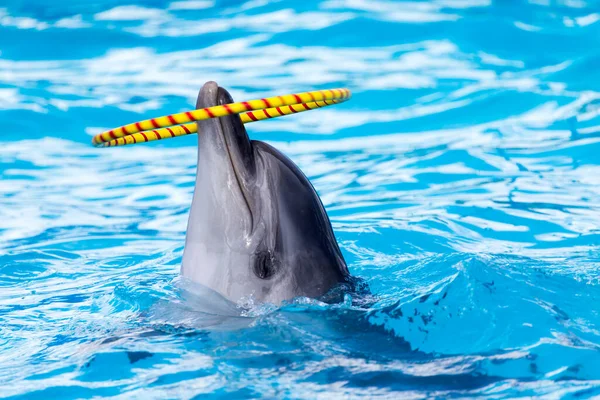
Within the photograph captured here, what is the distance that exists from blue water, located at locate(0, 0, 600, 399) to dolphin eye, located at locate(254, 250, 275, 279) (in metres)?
0.18

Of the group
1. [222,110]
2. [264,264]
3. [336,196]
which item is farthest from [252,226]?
[336,196]

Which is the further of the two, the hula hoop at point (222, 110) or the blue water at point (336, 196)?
the blue water at point (336, 196)

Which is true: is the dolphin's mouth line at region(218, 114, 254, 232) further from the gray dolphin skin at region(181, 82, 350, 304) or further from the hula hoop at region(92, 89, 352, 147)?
the hula hoop at region(92, 89, 352, 147)

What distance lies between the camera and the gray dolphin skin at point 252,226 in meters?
4.68

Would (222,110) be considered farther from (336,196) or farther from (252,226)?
(336,196)

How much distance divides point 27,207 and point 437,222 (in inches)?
170

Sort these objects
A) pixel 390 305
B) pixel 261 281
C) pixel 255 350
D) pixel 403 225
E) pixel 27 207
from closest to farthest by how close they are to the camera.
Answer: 1. pixel 255 350
2. pixel 261 281
3. pixel 390 305
4. pixel 403 225
5. pixel 27 207

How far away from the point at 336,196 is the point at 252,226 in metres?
5.01

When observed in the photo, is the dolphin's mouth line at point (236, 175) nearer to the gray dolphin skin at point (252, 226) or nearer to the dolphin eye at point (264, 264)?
the gray dolphin skin at point (252, 226)

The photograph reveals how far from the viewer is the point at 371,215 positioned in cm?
884

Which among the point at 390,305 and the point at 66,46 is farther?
the point at 66,46

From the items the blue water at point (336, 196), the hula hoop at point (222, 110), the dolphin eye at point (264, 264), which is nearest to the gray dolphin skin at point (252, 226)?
the dolphin eye at point (264, 264)

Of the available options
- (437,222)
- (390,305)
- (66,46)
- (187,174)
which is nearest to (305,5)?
(66,46)

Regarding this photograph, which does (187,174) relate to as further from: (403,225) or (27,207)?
(403,225)
